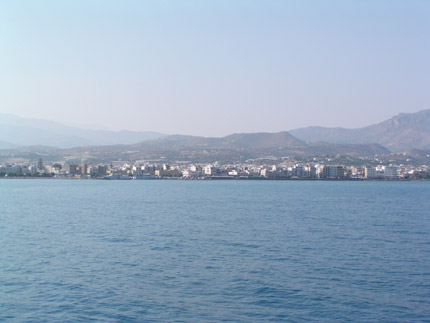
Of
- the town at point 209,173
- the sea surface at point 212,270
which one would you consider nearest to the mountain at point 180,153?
the town at point 209,173

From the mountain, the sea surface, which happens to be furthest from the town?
the sea surface

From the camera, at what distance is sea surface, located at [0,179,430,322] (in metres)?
11.6

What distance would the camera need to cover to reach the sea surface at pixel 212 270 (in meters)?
11.6

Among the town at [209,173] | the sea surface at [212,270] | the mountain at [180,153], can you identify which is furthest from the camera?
the mountain at [180,153]

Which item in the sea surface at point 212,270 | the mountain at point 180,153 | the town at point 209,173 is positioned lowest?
the sea surface at point 212,270

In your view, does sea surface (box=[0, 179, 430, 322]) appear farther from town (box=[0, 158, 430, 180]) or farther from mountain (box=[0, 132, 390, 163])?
mountain (box=[0, 132, 390, 163])

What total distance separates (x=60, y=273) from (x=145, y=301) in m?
3.67

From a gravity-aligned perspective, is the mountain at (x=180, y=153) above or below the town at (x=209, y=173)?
above

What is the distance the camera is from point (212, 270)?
588 inches

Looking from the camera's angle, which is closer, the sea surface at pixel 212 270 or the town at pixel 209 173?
the sea surface at pixel 212 270

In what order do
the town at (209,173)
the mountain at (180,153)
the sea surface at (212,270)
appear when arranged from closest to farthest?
the sea surface at (212,270), the town at (209,173), the mountain at (180,153)

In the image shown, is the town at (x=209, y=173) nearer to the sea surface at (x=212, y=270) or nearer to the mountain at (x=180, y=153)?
the mountain at (x=180, y=153)

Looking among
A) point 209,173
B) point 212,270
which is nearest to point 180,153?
point 209,173

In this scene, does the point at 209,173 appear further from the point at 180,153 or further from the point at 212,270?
the point at 212,270
